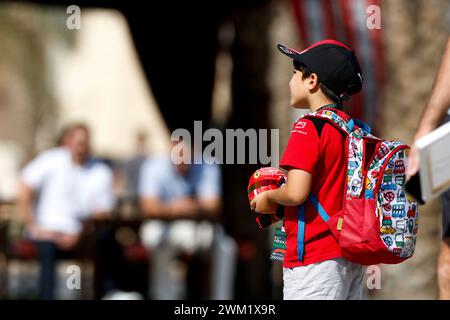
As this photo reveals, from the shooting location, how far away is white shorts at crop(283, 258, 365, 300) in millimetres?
4250

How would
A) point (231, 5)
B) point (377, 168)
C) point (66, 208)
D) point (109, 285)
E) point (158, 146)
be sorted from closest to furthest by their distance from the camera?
point (377, 168)
point (66, 208)
point (109, 285)
point (231, 5)
point (158, 146)

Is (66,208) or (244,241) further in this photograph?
(244,241)

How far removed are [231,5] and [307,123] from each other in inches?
292

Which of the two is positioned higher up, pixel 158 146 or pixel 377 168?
pixel 158 146

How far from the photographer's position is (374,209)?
13.6 feet

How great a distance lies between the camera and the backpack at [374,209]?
4.14 m

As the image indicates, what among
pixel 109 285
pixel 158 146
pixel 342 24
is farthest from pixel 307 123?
pixel 158 146

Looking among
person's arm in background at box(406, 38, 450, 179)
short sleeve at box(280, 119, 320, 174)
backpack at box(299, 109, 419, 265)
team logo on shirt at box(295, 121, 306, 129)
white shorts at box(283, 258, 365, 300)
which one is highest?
person's arm in background at box(406, 38, 450, 179)

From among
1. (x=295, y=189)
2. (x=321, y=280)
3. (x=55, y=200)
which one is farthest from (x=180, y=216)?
(x=295, y=189)

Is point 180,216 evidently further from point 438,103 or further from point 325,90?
point 325,90

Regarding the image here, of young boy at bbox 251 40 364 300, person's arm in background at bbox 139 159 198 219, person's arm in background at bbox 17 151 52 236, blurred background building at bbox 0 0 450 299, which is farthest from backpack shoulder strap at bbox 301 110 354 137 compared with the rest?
person's arm in background at bbox 139 159 198 219

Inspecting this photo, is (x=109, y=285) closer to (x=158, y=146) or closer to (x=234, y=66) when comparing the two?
(x=234, y=66)

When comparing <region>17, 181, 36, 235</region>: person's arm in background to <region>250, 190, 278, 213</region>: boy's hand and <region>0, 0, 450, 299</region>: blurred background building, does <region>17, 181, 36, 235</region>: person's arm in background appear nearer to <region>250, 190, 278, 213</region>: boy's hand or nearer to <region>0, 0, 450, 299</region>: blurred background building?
<region>0, 0, 450, 299</region>: blurred background building

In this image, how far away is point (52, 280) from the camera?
1017 centimetres
